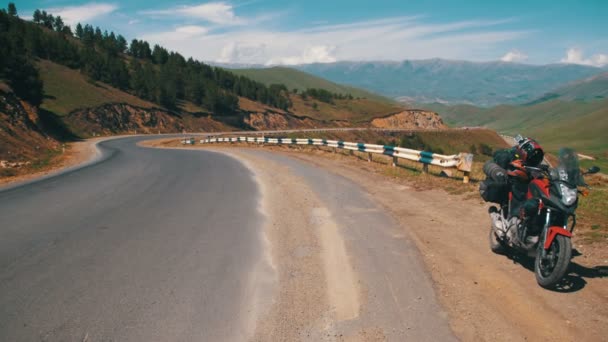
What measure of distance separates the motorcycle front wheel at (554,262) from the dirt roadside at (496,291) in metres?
0.14

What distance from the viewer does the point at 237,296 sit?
468 cm

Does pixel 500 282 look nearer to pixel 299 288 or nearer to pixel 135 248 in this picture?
pixel 299 288

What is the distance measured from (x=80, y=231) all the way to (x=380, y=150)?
13.2 metres

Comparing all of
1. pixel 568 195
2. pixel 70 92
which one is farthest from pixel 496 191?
pixel 70 92

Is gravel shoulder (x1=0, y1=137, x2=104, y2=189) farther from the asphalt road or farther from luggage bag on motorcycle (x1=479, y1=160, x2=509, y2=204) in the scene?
luggage bag on motorcycle (x1=479, y1=160, x2=509, y2=204)

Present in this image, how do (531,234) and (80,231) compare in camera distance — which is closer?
(531,234)

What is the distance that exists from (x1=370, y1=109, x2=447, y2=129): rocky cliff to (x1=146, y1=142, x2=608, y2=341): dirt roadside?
136298 millimetres

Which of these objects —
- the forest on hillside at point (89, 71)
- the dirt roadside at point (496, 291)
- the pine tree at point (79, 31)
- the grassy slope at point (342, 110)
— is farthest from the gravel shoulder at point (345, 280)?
the pine tree at point (79, 31)

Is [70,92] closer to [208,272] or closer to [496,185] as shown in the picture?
[208,272]

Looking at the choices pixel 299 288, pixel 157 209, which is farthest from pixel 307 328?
pixel 157 209

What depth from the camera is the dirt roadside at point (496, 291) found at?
3992mm

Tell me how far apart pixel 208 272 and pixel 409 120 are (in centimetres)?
15758

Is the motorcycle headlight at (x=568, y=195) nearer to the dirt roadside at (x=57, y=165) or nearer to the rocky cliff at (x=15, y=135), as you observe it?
the dirt roadside at (x=57, y=165)

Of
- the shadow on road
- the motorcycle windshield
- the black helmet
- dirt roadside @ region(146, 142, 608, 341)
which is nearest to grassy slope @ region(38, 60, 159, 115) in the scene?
dirt roadside @ region(146, 142, 608, 341)
